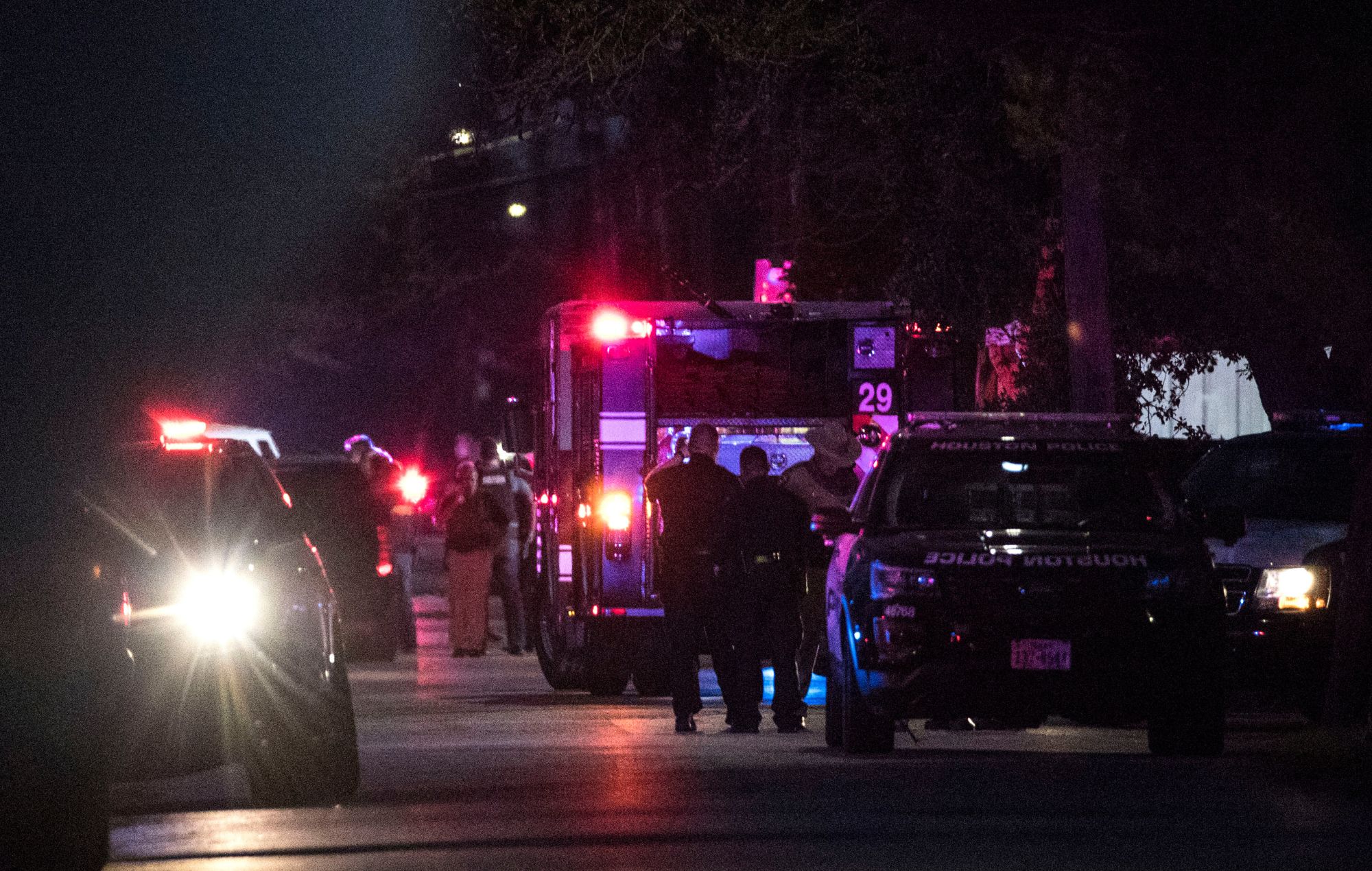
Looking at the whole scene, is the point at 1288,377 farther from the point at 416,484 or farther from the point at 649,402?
the point at 416,484

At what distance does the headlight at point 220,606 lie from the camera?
431 inches

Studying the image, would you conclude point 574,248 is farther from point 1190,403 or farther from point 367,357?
point 1190,403

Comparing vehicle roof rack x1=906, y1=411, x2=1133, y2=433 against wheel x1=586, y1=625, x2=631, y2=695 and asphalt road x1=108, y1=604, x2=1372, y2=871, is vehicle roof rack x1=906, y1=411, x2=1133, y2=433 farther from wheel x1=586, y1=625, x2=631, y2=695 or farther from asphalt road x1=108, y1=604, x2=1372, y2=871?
wheel x1=586, y1=625, x2=631, y2=695

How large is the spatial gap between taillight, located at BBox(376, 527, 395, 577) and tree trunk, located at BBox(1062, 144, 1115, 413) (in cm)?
648

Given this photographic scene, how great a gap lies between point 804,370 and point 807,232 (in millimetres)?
11883

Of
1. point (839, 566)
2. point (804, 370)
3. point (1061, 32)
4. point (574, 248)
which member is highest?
point (574, 248)

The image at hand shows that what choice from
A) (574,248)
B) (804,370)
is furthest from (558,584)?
(574,248)

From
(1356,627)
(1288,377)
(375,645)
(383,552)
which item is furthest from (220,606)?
(1288,377)

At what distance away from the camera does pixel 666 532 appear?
16859 millimetres

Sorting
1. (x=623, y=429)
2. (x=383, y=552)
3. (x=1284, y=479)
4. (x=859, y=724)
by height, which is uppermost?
(x=623, y=429)

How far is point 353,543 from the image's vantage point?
2336 centimetres

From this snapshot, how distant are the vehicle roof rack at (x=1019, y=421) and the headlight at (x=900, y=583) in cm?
115

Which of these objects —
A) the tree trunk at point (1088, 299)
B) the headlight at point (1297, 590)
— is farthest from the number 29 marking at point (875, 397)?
the headlight at point (1297, 590)

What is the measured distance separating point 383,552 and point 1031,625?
36.7 feet
